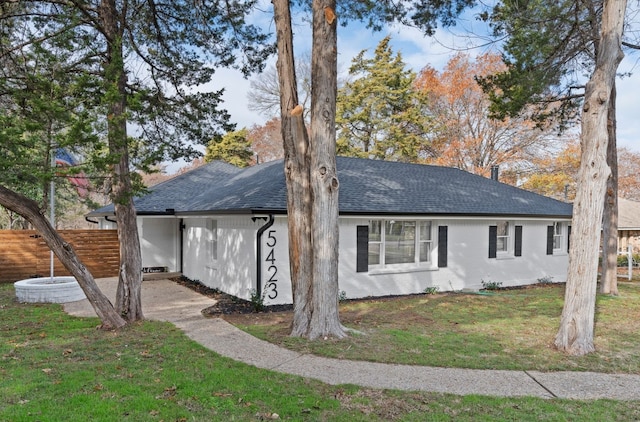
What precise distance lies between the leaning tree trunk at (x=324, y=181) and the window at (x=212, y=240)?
6.03 meters

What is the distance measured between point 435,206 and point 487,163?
51.1 ft

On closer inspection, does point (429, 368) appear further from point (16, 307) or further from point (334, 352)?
point (16, 307)

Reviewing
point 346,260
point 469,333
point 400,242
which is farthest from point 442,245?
point 469,333

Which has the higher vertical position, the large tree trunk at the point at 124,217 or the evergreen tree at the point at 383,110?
the evergreen tree at the point at 383,110

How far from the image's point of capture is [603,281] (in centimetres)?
1242

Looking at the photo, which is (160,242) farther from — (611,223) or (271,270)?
(611,223)

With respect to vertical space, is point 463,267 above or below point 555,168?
below

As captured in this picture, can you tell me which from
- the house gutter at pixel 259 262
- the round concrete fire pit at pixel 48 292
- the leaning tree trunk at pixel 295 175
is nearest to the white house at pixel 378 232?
the house gutter at pixel 259 262

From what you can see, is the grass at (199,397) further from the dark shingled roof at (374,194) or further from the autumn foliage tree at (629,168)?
the autumn foliage tree at (629,168)

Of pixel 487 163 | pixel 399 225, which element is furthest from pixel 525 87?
pixel 487 163

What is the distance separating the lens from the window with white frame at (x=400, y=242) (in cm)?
1109

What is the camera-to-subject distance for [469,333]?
23.6 ft

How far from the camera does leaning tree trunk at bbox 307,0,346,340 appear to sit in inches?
258

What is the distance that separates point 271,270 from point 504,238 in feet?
27.4
